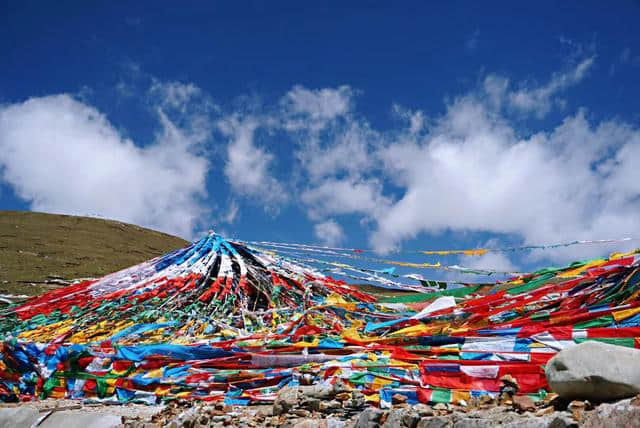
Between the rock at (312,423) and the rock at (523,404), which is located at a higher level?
the rock at (312,423)

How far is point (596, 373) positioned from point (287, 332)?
572 centimetres

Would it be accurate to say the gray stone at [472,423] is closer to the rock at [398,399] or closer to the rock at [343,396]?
the rock at [398,399]

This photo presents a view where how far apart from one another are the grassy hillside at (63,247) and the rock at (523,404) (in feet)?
56.0

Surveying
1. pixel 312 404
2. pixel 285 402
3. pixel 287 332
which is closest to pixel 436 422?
pixel 312 404

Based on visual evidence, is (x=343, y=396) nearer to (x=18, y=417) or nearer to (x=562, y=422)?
(x=562, y=422)

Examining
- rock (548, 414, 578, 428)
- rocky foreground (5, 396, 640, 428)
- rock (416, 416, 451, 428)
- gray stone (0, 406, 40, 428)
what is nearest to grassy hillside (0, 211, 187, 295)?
gray stone (0, 406, 40, 428)

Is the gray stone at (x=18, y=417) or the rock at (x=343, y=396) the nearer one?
the rock at (x=343, y=396)

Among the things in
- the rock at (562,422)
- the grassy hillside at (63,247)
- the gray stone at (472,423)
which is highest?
the grassy hillside at (63,247)

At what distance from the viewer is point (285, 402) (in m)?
5.70

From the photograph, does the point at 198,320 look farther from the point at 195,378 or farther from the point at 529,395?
the point at 529,395

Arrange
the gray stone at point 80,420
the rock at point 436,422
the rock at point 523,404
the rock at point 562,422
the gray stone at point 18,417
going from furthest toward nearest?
1. the gray stone at point 18,417
2. the gray stone at point 80,420
3. the rock at point 436,422
4. the rock at point 523,404
5. the rock at point 562,422

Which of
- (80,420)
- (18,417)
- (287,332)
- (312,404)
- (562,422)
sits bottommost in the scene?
(562,422)

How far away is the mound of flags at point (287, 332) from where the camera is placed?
561 cm

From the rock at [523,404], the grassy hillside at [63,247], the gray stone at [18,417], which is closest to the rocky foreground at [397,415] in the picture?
the rock at [523,404]
